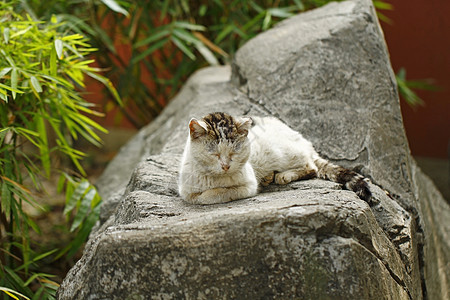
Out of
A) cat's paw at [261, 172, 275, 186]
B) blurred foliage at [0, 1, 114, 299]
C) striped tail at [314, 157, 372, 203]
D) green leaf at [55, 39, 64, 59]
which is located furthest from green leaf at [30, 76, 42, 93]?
striped tail at [314, 157, 372, 203]

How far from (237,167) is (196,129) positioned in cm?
30

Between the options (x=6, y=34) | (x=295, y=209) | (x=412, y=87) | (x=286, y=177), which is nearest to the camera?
(x=295, y=209)

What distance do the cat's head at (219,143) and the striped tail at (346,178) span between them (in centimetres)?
60

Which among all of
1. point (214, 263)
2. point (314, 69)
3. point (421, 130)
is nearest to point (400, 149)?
point (314, 69)

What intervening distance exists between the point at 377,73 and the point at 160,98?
3.94 metres

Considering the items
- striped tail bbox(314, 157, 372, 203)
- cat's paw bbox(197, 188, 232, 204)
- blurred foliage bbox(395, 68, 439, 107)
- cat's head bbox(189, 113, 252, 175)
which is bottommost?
blurred foliage bbox(395, 68, 439, 107)

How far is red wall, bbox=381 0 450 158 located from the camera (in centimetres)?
582

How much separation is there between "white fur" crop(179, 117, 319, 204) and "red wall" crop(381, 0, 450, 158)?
336 centimetres

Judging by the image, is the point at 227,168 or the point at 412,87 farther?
the point at 412,87

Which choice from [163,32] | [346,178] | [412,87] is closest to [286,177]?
[346,178]

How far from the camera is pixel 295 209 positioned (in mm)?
2295

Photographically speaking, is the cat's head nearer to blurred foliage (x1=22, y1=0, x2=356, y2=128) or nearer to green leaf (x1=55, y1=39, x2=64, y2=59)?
green leaf (x1=55, y1=39, x2=64, y2=59)

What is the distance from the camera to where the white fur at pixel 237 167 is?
9.25 feet

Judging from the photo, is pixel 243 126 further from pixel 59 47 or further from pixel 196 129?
pixel 59 47
